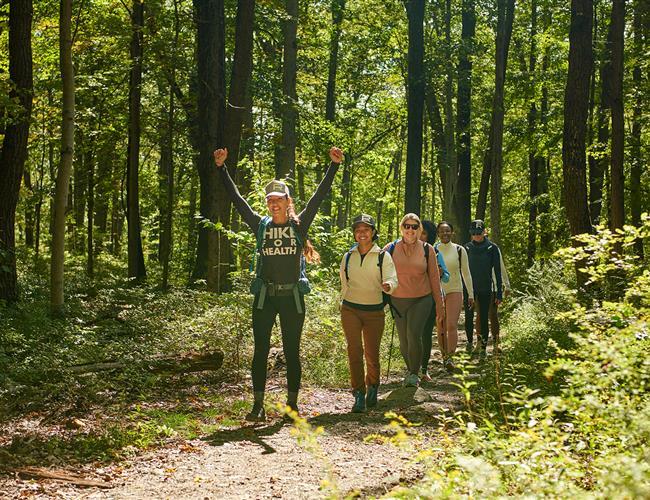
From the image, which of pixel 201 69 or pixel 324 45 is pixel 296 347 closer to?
pixel 201 69

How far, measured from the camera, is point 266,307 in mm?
7727

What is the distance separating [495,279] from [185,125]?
46.3 ft

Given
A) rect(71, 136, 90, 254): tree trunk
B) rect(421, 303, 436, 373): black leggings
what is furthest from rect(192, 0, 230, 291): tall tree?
rect(421, 303, 436, 373): black leggings

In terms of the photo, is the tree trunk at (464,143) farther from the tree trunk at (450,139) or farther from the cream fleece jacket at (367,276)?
the cream fleece jacket at (367,276)

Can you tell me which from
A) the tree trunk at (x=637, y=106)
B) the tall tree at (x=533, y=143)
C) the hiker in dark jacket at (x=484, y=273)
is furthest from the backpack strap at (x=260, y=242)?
the tall tree at (x=533, y=143)

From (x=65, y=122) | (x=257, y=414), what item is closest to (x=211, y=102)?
(x=65, y=122)

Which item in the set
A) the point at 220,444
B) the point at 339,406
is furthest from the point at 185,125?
the point at 220,444

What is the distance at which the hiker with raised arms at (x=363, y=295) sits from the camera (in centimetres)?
820

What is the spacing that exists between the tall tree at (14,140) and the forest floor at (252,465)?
8.00 m

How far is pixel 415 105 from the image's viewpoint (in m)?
21.1

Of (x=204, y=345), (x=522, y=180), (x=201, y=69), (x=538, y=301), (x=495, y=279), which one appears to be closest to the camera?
(x=204, y=345)

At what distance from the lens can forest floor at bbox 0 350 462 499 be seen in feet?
17.3

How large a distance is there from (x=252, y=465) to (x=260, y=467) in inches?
3.6

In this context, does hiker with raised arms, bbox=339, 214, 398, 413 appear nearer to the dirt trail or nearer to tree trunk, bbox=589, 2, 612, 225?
the dirt trail
